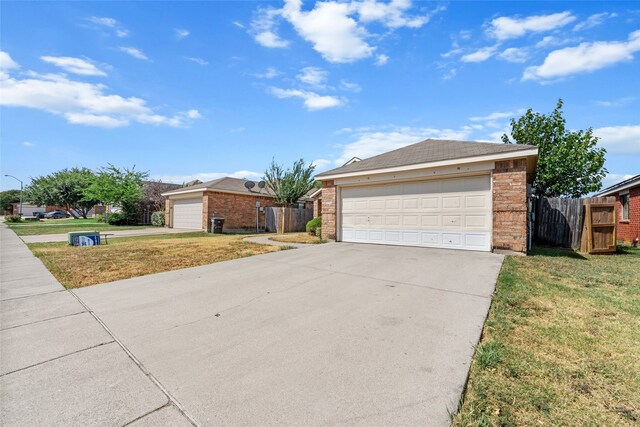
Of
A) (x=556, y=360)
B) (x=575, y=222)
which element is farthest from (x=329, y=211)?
(x=556, y=360)

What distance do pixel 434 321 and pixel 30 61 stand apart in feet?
44.3

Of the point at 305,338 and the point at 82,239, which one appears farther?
the point at 82,239

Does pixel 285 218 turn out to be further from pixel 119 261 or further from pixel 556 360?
pixel 556 360

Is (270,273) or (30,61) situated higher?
(30,61)

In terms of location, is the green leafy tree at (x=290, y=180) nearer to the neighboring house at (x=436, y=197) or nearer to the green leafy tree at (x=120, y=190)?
the neighboring house at (x=436, y=197)

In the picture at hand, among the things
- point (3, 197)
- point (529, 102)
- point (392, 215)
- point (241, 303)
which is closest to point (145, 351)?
point (241, 303)

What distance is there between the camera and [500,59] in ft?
28.7

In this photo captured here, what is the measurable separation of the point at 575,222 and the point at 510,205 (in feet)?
14.9

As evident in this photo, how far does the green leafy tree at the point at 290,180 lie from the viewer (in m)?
19.4

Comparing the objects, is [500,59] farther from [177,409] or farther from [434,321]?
[177,409]

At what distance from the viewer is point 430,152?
31.6 feet

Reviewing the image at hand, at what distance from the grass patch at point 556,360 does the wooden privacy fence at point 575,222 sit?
560 cm

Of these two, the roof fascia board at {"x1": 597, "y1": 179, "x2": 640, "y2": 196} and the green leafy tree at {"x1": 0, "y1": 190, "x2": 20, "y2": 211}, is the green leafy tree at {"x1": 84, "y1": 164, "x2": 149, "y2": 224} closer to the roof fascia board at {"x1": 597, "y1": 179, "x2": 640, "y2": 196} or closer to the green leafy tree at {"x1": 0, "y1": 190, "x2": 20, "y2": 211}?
the roof fascia board at {"x1": 597, "y1": 179, "x2": 640, "y2": 196}

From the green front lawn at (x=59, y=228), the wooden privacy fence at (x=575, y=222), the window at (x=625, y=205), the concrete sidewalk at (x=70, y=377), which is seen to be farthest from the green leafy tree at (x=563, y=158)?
the green front lawn at (x=59, y=228)
